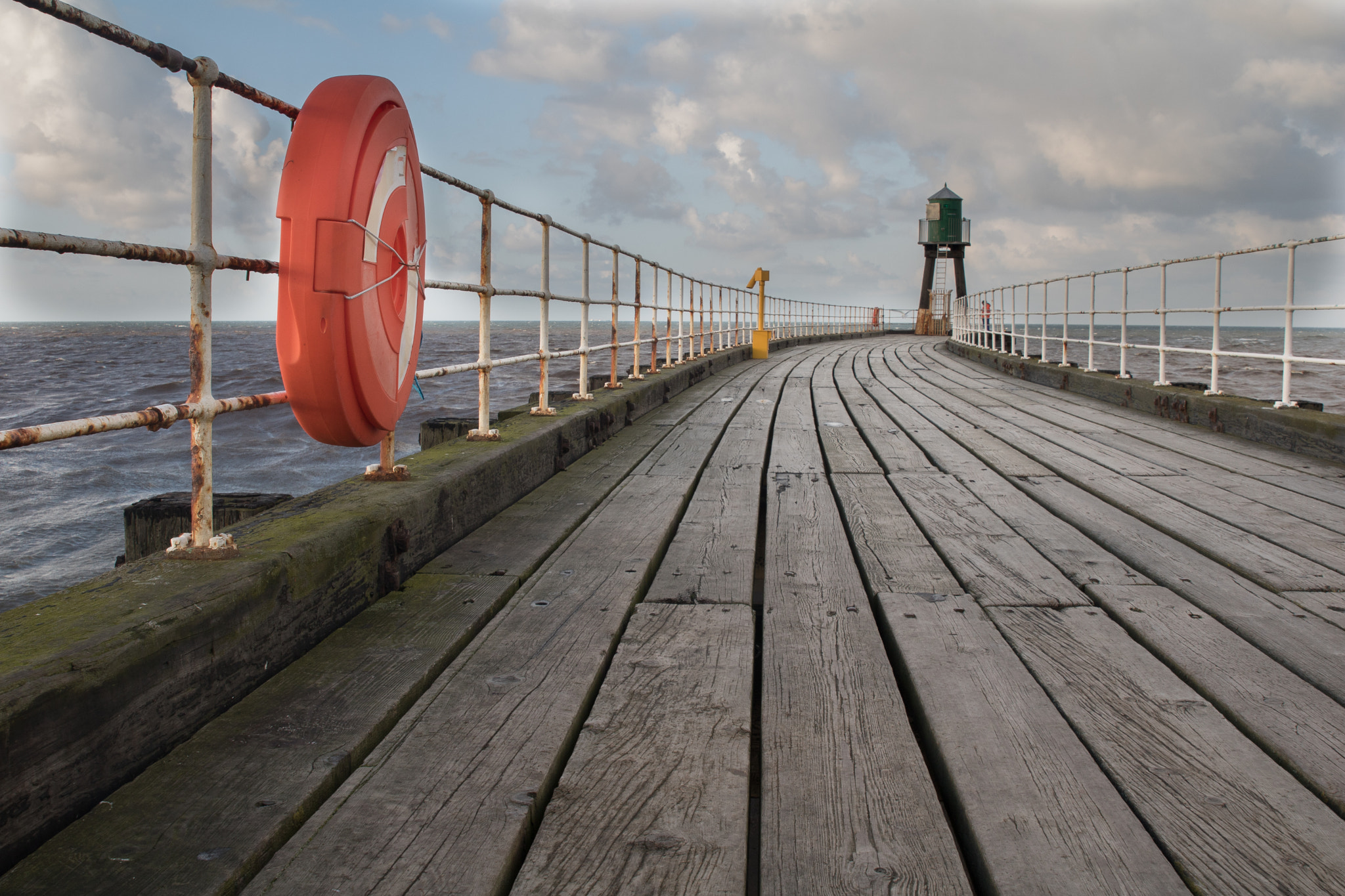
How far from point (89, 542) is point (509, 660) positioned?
6.31 m

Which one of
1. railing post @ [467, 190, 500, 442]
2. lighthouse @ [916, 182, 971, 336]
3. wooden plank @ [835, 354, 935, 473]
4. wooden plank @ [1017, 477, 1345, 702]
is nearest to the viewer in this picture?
wooden plank @ [1017, 477, 1345, 702]

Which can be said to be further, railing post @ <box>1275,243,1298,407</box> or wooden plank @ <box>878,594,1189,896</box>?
railing post @ <box>1275,243,1298,407</box>

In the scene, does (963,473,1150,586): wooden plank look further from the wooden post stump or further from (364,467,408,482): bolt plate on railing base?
the wooden post stump

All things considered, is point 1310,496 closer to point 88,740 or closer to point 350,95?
point 350,95

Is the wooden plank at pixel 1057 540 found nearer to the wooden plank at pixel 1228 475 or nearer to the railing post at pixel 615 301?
the wooden plank at pixel 1228 475

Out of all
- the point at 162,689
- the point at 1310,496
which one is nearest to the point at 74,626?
the point at 162,689

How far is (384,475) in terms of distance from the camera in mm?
2430

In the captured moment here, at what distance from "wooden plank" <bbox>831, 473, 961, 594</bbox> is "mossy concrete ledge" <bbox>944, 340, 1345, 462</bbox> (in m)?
2.07

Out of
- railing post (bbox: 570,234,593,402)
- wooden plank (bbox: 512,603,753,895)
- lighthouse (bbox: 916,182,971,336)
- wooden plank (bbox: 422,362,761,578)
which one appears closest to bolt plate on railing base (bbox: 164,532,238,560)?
wooden plank (bbox: 422,362,761,578)

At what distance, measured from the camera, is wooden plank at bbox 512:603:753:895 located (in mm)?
1054

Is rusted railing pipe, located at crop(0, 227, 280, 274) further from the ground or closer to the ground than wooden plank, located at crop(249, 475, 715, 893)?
further from the ground


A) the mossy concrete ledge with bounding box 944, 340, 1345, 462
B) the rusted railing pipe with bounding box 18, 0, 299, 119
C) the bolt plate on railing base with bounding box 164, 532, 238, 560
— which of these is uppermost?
the rusted railing pipe with bounding box 18, 0, 299, 119

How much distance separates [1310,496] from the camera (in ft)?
10.4

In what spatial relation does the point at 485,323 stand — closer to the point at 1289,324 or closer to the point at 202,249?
the point at 202,249
